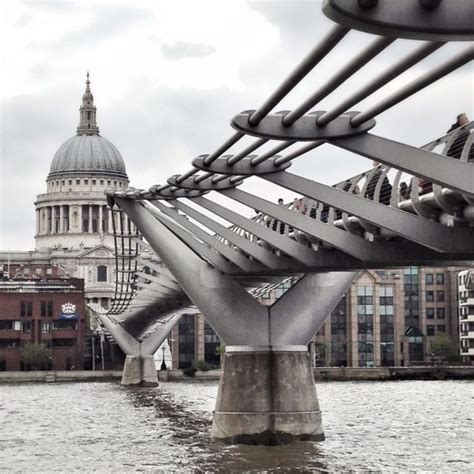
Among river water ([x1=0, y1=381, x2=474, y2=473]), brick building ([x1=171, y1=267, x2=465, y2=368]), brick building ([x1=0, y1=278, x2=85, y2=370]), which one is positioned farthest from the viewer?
brick building ([x1=171, y1=267, x2=465, y2=368])

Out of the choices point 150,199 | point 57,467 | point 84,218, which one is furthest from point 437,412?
point 84,218

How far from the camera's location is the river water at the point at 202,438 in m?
33.5

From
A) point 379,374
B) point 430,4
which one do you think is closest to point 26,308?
point 379,374

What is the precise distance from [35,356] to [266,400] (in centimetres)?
8027

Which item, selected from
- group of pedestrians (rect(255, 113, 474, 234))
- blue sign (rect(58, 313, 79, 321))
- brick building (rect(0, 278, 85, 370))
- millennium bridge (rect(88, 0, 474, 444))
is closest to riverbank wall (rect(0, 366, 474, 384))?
brick building (rect(0, 278, 85, 370))

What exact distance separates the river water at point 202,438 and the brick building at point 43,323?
47.3 meters

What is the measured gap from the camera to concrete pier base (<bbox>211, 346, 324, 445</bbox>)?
37156 millimetres

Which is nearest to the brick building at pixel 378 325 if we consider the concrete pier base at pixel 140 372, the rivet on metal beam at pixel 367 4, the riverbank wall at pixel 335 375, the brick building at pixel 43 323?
the riverbank wall at pixel 335 375

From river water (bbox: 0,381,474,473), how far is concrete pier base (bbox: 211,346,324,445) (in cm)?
59

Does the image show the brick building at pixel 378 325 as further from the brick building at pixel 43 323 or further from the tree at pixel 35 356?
the tree at pixel 35 356

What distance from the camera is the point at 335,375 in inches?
4368

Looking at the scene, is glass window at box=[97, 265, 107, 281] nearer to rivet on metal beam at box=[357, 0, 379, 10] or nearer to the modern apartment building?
the modern apartment building

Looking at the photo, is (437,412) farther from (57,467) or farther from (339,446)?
(57,467)

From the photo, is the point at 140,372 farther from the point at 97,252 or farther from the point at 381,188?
the point at 97,252
